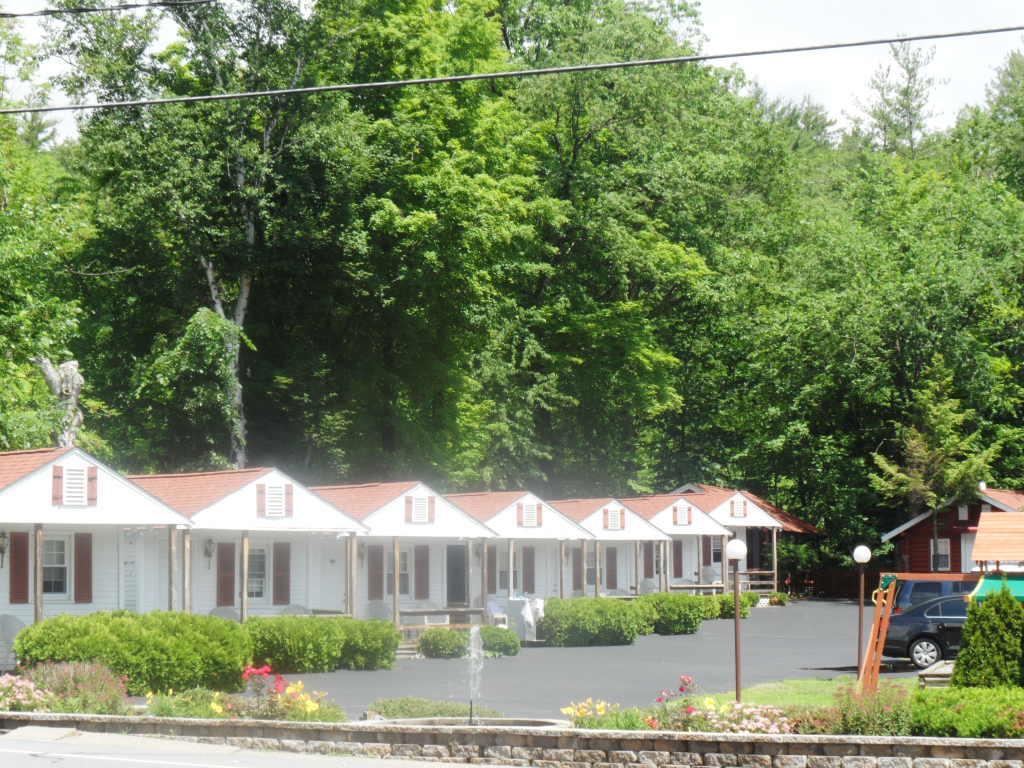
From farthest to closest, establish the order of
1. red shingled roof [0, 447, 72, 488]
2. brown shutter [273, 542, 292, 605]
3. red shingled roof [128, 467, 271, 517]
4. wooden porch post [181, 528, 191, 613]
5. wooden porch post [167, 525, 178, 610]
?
brown shutter [273, 542, 292, 605], red shingled roof [128, 467, 271, 517], wooden porch post [181, 528, 191, 613], wooden porch post [167, 525, 178, 610], red shingled roof [0, 447, 72, 488]

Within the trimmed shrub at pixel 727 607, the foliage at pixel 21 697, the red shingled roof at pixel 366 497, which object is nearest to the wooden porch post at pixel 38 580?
the foliage at pixel 21 697

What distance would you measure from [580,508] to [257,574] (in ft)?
52.0

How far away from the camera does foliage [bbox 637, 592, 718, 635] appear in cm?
4684

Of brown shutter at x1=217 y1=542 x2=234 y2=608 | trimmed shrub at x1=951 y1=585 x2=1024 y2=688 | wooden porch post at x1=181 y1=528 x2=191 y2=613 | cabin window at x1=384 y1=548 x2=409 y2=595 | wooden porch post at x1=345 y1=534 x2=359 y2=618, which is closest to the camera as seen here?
trimmed shrub at x1=951 y1=585 x2=1024 y2=688

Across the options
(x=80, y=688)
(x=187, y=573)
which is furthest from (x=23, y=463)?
(x=80, y=688)

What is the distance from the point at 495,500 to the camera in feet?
163

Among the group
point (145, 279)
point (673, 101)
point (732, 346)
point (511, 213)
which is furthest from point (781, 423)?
point (145, 279)

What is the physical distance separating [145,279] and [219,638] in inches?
980

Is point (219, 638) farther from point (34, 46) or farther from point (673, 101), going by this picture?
point (673, 101)

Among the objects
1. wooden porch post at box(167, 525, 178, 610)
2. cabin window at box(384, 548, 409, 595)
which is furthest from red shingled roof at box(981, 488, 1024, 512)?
wooden porch post at box(167, 525, 178, 610)

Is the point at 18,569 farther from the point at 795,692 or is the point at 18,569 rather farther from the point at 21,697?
the point at 795,692

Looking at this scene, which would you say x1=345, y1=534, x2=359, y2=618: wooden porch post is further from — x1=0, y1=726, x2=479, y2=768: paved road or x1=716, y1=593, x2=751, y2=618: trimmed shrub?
x1=0, y1=726, x2=479, y2=768: paved road

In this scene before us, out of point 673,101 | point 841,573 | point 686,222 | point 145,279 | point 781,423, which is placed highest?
point 673,101

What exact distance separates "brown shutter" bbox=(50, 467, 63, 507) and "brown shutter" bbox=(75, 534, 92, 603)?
3.41 m
